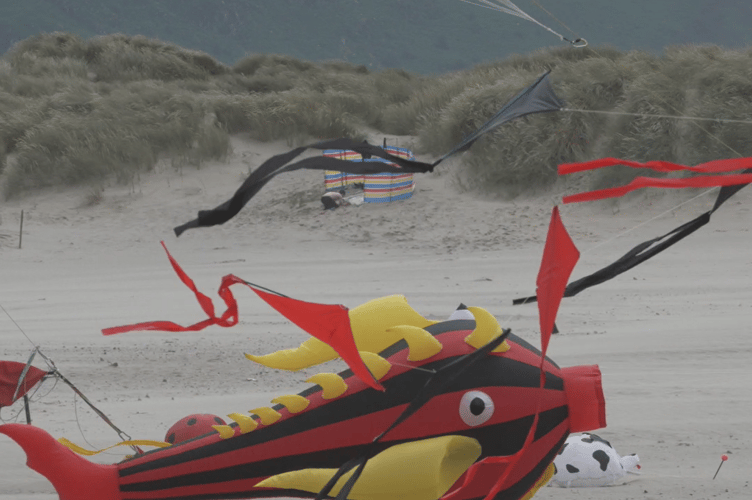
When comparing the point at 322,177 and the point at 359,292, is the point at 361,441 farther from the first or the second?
the point at 322,177

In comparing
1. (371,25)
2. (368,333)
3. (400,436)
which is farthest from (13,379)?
(371,25)

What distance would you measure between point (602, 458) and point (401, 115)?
1217cm

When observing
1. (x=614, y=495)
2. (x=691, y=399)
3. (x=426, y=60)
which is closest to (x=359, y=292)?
(x=691, y=399)

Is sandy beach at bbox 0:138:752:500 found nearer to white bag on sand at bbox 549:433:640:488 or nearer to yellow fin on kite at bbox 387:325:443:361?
white bag on sand at bbox 549:433:640:488

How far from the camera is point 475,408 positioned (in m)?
2.61

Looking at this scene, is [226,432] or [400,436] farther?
[226,432]

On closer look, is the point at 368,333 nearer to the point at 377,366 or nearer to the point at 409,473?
the point at 377,366

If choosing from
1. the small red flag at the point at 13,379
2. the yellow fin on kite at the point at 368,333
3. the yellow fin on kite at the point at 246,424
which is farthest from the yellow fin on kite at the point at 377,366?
the small red flag at the point at 13,379

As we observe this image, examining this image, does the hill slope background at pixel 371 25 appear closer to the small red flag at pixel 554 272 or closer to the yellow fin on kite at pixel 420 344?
the yellow fin on kite at pixel 420 344

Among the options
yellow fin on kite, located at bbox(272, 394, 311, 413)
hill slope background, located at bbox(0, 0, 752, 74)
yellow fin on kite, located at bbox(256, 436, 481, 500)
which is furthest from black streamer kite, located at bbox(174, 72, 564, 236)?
hill slope background, located at bbox(0, 0, 752, 74)

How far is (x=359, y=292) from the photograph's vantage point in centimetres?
803

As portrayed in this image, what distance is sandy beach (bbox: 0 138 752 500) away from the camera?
4199mm

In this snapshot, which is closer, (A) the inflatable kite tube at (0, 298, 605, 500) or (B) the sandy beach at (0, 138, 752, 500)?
(A) the inflatable kite tube at (0, 298, 605, 500)

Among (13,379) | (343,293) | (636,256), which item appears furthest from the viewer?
(343,293)
